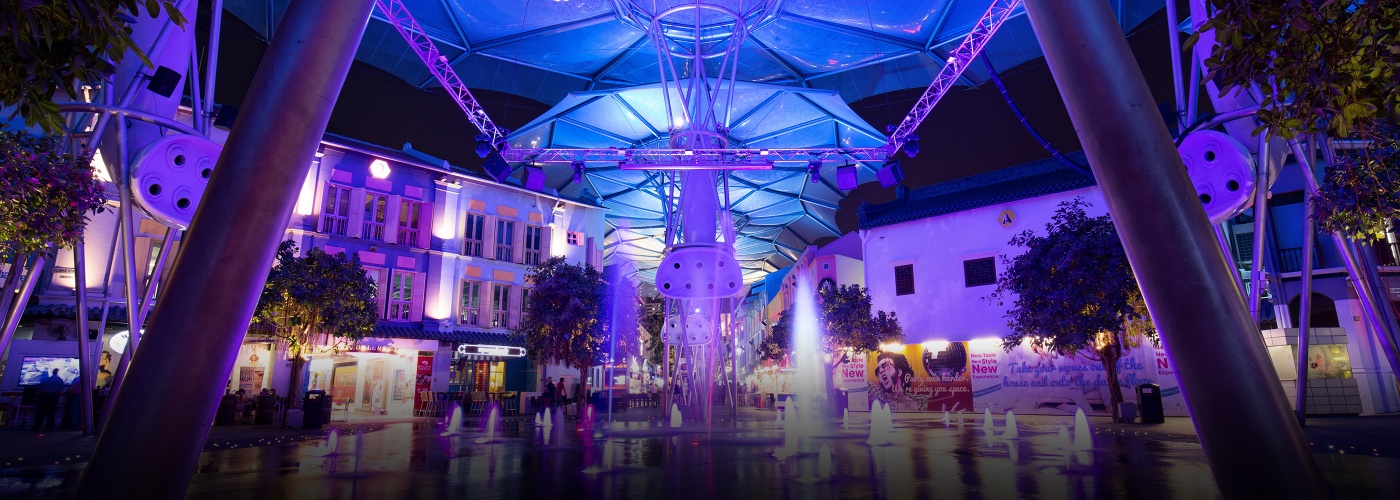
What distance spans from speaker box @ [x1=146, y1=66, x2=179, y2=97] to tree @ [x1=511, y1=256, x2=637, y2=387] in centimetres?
1764

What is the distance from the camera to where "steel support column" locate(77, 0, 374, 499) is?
13.6ft

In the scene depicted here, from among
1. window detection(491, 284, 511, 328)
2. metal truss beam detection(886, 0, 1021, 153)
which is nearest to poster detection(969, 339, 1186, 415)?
metal truss beam detection(886, 0, 1021, 153)

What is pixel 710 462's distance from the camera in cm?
962

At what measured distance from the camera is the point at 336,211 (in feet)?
99.3

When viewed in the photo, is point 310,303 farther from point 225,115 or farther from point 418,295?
point 418,295

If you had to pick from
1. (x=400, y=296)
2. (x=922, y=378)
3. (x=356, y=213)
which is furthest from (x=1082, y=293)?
(x=356, y=213)

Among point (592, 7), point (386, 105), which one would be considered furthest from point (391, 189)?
point (592, 7)

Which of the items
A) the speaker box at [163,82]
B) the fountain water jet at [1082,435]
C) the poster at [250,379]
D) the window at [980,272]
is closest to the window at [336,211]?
the poster at [250,379]

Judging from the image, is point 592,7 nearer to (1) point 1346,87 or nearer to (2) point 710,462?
(2) point 710,462

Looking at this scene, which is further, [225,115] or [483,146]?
[483,146]

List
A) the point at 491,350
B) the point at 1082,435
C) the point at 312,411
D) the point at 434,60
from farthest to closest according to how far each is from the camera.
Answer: the point at 491,350 < the point at 434,60 < the point at 312,411 < the point at 1082,435

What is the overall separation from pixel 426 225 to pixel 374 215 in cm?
228

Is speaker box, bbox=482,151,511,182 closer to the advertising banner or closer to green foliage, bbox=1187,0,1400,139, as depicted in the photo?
the advertising banner

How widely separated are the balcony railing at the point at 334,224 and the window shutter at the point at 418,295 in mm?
3643
